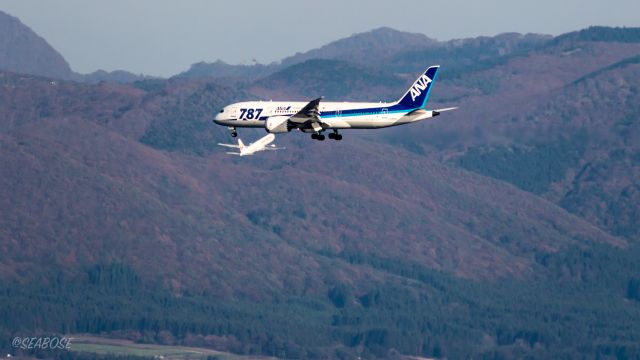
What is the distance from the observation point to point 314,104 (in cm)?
19000

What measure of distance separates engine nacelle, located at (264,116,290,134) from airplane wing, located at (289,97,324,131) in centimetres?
158

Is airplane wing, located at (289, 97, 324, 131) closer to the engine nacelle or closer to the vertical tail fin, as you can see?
the engine nacelle

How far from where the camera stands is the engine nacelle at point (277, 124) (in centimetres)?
19518

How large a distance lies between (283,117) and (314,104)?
854cm

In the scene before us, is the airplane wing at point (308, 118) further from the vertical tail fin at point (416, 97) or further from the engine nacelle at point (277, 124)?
the vertical tail fin at point (416, 97)

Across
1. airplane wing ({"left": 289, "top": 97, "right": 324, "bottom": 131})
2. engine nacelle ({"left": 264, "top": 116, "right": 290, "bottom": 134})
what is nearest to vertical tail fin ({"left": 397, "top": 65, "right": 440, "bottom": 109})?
airplane wing ({"left": 289, "top": 97, "right": 324, "bottom": 131})

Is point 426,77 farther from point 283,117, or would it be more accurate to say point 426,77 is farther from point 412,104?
point 283,117

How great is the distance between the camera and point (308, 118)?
19250cm

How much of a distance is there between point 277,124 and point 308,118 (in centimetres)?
525

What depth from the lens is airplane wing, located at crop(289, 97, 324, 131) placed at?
191250 mm

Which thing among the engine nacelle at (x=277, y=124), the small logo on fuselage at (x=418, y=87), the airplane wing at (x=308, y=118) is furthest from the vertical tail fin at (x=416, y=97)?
the engine nacelle at (x=277, y=124)

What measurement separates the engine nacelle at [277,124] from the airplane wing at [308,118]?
1.58 meters

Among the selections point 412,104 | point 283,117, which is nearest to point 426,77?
point 412,104

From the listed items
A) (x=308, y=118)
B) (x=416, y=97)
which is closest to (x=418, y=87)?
(x=416, y=97)
